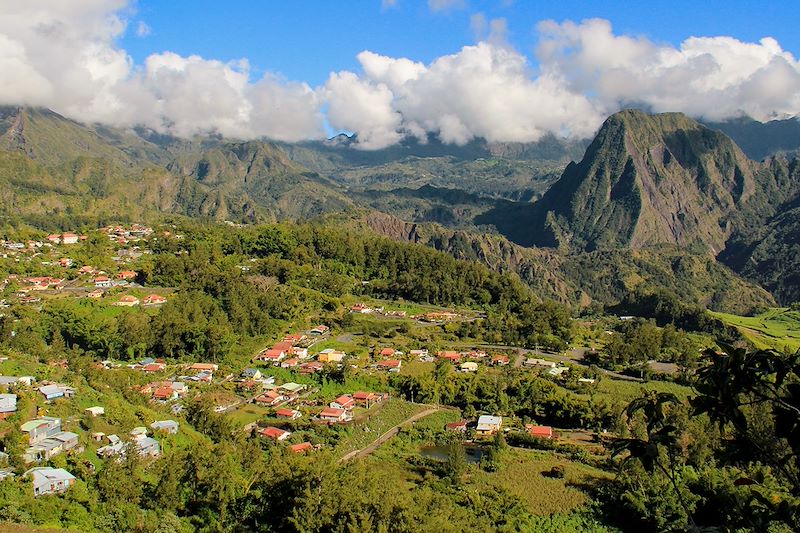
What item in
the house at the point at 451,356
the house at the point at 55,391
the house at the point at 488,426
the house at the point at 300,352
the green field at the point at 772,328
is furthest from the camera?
the green field at the point at 772,328

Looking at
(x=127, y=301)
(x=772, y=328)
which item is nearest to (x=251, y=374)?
(x=127, y=301)

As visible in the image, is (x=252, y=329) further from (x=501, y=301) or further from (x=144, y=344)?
(x=501, y=301)

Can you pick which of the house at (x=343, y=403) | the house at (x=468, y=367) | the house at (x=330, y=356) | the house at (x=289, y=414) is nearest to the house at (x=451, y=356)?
the house at (x=468, y=367)

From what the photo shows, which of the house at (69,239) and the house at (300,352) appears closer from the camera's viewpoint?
the house at (300,352)

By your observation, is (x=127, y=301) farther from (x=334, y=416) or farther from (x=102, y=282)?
(x=334, y=416)

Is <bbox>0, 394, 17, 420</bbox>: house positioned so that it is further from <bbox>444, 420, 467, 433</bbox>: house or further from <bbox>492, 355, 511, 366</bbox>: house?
<bbox>492, 355, 511, 366</bbox>: house

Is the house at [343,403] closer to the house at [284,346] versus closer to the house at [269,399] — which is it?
the house at [269,399]

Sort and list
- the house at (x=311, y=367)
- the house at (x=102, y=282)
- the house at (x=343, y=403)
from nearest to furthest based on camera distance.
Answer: the house at (x=343, y=403) → the house at (x=311, y=367) → the house at (x=102, y=282)
